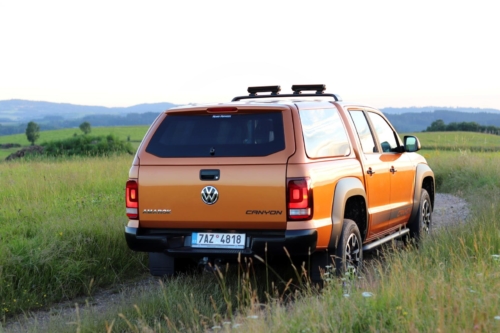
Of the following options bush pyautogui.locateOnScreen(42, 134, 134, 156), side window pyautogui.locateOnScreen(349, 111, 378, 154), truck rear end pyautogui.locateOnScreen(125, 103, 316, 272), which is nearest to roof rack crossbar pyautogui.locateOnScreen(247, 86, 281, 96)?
side window pyautogui.locateOnScreen(349, 111, 378, 154)

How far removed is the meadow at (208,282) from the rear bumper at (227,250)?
351mm

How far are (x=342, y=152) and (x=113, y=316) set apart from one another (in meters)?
2.79

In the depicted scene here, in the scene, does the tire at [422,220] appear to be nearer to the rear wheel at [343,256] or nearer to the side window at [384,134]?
the side window at [384,134]

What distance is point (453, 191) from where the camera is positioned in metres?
17.1

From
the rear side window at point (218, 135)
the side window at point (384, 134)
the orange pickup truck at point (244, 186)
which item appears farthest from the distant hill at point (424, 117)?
the rear side window at point (218, 135)

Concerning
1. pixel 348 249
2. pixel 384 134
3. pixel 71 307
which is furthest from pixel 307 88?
pixel 71 307

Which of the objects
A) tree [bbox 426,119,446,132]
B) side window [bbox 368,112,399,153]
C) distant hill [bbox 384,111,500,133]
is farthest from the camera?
distant hill [bbox 384,111,500,133]

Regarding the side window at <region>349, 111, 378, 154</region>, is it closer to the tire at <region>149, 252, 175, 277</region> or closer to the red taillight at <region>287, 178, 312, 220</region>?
the red taillight at <region>287, 178, 312, 220</region>

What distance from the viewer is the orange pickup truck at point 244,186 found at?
6.25m

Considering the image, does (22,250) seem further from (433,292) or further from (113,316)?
(433,292)

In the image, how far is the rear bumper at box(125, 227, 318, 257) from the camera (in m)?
6.23

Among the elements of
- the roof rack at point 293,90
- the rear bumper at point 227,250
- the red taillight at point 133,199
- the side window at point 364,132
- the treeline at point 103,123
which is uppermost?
the roof rack at point 293,90

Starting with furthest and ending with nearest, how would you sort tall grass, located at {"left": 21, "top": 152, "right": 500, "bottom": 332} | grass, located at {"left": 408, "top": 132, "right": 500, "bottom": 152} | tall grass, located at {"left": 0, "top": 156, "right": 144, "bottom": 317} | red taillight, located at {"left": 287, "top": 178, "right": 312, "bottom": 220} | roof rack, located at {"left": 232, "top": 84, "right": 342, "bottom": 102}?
grass, located at {"left": 408, "top": 132, "right": 500, "bottom": 152} < roof rack, located at {"left": 232, "top": 84, "right": 342, "bottom": 102} < tall grass, located at {"left": 0, "top": 156, "right": 144, "bottom": 317} < red taillight, located at {"left": 287, "top": 178, "right": 312, "bottom": 220} < tall grass, located at {"left": 21, "top": 152, "right": 500, "bottom": 332}

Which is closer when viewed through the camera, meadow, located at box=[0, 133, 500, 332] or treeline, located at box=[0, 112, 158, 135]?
meadow, located at box=[0, 133, 500, 332]
